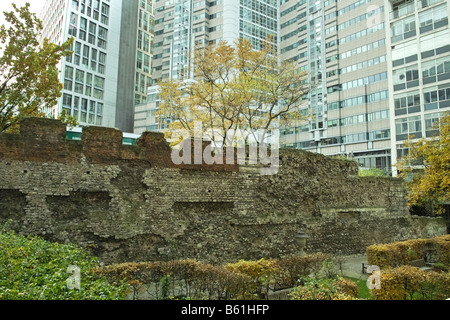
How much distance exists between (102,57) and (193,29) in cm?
1456

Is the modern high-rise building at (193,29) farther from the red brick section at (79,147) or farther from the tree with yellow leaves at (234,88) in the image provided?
the red brick section at (79,147)

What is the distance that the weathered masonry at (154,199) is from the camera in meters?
11.3

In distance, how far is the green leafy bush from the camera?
17.2ft

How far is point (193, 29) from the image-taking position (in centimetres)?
5425

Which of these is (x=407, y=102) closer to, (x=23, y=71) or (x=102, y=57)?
(x=23, y=71)

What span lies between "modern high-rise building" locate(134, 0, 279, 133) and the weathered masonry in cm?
3653

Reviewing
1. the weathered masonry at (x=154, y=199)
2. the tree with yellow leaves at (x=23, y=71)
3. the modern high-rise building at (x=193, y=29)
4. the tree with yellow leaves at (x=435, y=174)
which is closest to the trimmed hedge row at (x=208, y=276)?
the weathered masonry at (x=154, y=199)

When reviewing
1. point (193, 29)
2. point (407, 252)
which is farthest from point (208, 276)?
point (193, 29)

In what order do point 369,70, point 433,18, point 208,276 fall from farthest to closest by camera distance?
point 369,70
point 433,18
point 208,276

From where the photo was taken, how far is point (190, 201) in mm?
13578

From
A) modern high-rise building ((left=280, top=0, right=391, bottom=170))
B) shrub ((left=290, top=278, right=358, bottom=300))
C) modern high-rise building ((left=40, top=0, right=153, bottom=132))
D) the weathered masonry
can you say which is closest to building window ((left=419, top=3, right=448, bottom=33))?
modern high-rise building ((left=280, top=0, right=391, bottom=170))

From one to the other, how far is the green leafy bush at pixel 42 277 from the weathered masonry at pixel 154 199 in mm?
3242
